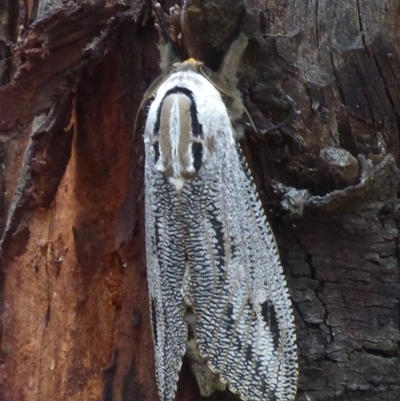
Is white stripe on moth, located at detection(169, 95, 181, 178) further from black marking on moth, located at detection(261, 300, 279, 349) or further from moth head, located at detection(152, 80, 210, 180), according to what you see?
black marking on moth, located at detection(261, 300, 279, 349)

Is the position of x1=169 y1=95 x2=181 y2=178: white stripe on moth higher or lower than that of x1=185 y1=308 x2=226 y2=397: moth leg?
higher

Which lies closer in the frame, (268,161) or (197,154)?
(197,154)

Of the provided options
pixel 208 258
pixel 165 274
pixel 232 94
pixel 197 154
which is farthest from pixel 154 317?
pixel 232 94

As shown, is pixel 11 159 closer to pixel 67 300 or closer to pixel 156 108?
pixel 67 300

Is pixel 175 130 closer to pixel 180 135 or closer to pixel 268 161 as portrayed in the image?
pixel 180 135

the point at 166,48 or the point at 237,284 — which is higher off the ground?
the point at 166,48

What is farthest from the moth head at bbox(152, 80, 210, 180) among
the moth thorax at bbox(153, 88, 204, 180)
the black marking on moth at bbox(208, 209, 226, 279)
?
the black marking on moth at bbox(208, 209, 226, 279)

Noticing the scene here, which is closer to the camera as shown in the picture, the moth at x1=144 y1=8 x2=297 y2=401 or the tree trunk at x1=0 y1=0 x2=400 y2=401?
the moth at x1=144 y1=8 x2=297 y2=401
